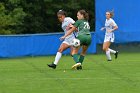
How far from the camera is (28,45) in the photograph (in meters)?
26.6

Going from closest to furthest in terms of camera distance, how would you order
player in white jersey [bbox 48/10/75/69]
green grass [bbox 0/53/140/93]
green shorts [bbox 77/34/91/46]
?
1. green grass [bbox 0/53/140/93]
2. green shorts [bbox 77/34/91/46]
3. player in white jersey [bbox 48/10/75/69]

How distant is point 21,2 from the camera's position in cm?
3888

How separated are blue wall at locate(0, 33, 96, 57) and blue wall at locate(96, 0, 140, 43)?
2.67 meters

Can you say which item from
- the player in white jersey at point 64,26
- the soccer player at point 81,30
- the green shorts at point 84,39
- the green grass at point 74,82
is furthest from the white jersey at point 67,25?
the green grass at point 74,82

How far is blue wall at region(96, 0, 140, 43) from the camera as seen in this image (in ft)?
93.4

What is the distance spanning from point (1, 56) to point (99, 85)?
1426 cm

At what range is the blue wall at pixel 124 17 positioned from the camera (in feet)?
93.4

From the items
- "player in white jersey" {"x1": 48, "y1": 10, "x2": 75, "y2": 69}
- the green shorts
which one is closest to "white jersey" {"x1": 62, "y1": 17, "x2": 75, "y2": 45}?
"player in white jersey" {"x1": 48, "y1": 10, "x2": 75, "y2": 69}

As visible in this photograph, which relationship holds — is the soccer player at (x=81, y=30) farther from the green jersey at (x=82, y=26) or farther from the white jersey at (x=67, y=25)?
the white jersey at (x=67, y=25)

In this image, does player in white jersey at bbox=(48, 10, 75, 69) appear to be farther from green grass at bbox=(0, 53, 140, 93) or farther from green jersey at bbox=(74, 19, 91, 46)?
green grass at bbox=(0, 53, 140, 93)

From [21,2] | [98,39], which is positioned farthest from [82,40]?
[21,2]

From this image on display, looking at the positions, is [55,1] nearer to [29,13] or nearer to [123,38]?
[29,13]

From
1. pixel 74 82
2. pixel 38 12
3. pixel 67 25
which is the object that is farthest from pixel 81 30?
pixel 38 12

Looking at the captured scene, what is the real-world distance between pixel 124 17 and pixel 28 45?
5415 millimetres
